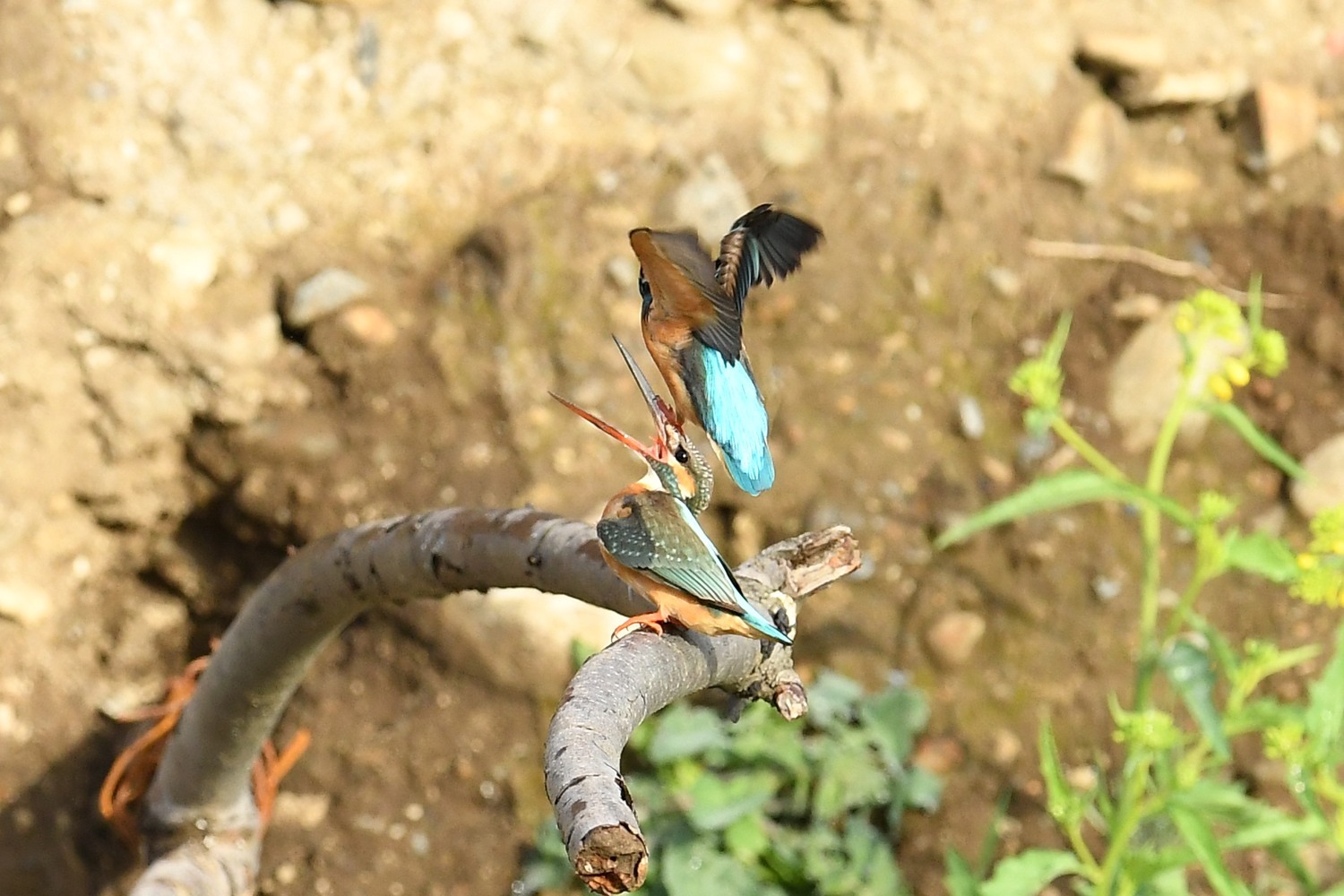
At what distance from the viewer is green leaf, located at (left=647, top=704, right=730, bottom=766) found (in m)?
2.60

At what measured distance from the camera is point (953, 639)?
2883 mm

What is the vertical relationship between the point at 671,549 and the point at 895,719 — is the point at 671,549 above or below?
above

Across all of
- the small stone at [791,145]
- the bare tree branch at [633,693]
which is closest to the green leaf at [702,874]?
the bare tree branch at [633,693]

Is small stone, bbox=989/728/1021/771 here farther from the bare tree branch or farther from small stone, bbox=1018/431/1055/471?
the bare tree branch

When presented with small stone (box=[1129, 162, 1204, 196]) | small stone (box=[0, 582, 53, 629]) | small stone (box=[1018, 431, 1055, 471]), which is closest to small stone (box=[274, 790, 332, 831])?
small stone (box=[0, 582, 53, 629])

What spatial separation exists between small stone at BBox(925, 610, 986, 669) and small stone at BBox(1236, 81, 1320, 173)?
150 cm

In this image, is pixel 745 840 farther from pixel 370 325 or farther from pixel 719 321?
pixel 719 321

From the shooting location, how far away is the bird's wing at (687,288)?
115 centimetres

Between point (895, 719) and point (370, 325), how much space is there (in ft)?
4.40

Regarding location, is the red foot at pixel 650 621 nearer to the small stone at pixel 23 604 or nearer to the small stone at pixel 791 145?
the small stone at pixel 23 604

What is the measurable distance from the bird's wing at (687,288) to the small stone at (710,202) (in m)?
1.85

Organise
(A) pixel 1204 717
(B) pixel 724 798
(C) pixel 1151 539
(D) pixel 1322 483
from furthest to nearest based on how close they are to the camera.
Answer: (D) pixel 1322 483, (B) pixel 724 798, (C) pixel 1151 539, (A) pixel 1204 717

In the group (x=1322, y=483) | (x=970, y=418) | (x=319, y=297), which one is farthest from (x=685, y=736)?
(x=1322, y=483)

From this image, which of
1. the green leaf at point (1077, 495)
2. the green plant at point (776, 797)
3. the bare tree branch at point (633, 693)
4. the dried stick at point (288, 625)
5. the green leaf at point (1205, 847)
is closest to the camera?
the bare tree branch at point (633, 693)
